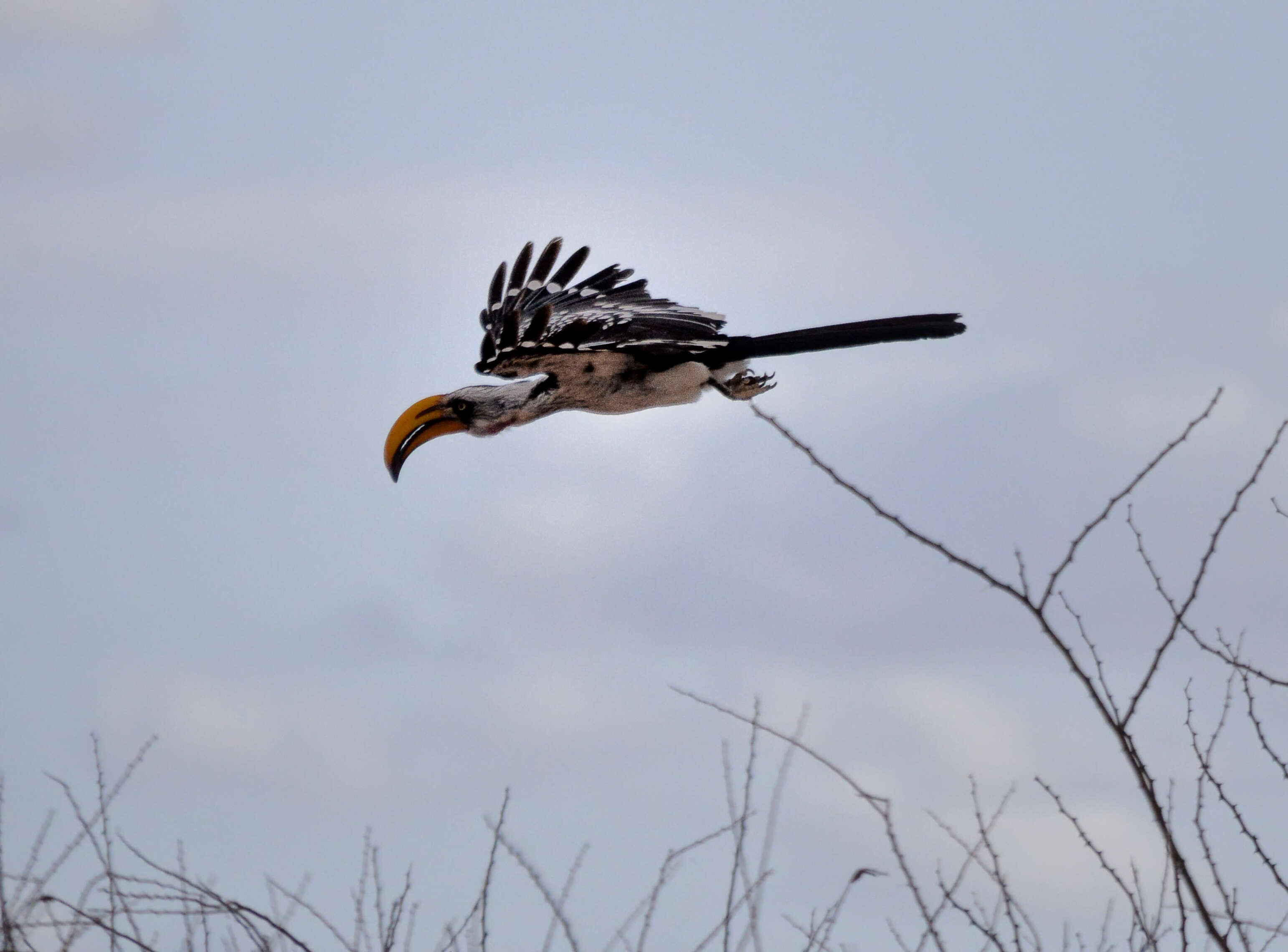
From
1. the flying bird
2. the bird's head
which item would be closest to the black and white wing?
the flying bird

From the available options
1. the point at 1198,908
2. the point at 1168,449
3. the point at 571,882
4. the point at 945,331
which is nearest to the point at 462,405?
the point at 945,331

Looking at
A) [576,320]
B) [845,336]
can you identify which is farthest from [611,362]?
[845,336]

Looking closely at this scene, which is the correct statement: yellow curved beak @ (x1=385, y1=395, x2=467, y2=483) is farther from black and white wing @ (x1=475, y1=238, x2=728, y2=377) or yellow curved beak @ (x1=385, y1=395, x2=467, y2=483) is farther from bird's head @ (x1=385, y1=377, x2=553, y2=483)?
black and white wing @ (x1=475, y1=238, x2=728, y2=377)

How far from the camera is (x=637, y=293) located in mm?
6660

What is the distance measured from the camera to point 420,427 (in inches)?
233

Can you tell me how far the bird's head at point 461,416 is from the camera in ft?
18.7

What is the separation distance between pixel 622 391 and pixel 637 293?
1497mm

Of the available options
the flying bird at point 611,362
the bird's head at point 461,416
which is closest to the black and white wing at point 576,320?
the flying bird at point 611,362

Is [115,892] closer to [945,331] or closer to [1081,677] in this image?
[1081,677]

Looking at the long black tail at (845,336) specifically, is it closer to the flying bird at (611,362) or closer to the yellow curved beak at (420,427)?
the flying bird at (611,362)

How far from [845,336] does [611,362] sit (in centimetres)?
93

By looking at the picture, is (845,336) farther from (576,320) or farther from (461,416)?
(461,416)

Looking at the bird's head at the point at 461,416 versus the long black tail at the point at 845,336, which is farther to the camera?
the bird's head at the point at 461,416

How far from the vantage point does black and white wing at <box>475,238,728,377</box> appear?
196 inches
